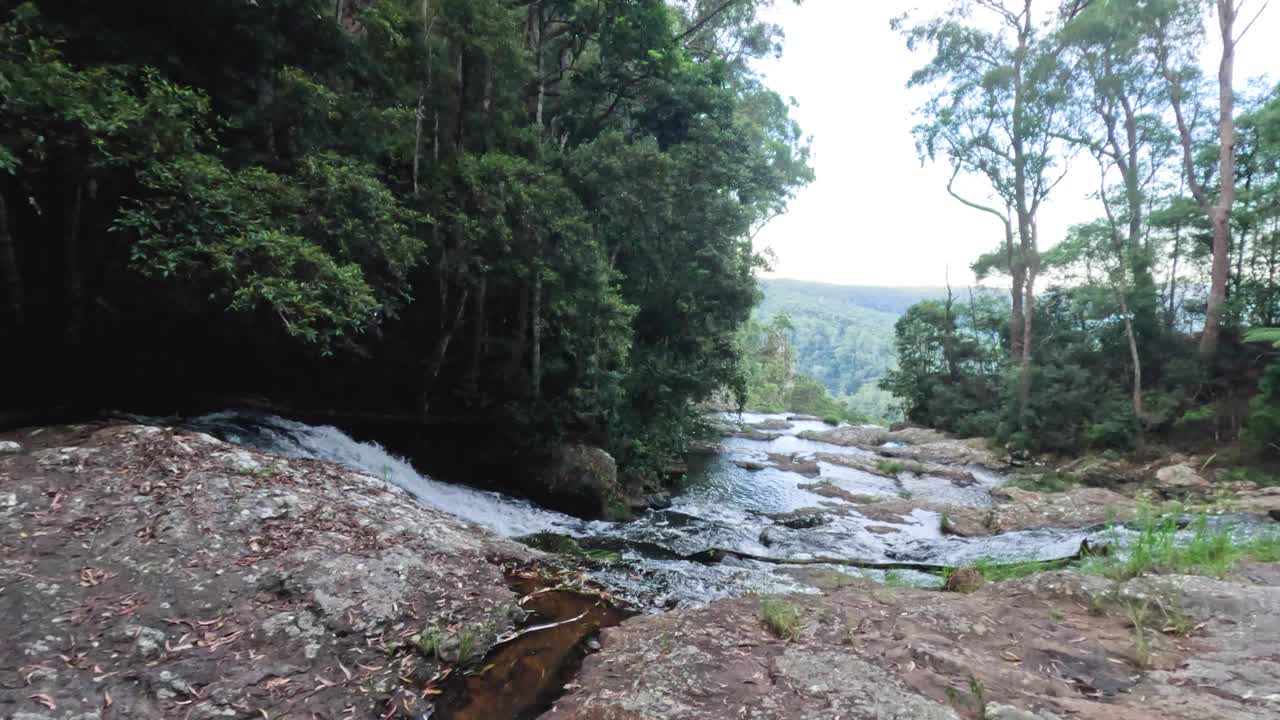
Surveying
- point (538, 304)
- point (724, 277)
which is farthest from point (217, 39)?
point (724, 277)

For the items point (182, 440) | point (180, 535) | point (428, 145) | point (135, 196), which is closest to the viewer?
point (180, 535)

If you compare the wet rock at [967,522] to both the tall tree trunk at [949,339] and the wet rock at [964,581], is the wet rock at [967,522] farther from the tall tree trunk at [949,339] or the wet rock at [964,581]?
the tall tree trunk at [949,339]

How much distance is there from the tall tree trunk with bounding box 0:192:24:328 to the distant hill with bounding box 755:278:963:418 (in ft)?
210

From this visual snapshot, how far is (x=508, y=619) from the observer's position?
374cm

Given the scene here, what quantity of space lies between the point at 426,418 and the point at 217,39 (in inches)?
246

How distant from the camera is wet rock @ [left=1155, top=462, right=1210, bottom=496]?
44.5ft

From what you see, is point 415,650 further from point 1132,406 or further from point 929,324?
point 929,324

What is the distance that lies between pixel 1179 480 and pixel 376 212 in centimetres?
1985

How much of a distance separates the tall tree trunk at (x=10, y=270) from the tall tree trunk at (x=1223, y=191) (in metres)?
26.5

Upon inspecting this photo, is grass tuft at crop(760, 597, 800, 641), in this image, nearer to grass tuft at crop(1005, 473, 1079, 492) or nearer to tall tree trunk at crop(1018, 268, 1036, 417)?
grass tuft at crop(1005, 473, 1079, 492)

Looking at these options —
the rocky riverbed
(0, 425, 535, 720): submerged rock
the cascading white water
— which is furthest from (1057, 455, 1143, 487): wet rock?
(0, 425, 535, 720): submerged rock

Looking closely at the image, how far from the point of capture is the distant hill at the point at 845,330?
96.1 m

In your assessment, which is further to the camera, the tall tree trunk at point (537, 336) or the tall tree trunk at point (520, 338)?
the tall tree trunk at point (520, 338)

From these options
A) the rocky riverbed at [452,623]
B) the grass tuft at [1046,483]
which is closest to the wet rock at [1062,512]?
the grass tuft at [1046,483]
